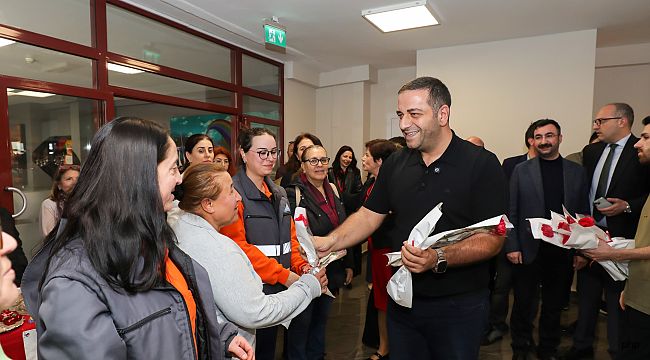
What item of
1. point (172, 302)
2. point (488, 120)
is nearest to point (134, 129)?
point (172, 302)

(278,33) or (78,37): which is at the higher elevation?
(278,33)

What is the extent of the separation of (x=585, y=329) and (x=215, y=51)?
5.12 m

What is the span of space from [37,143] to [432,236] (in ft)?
11.6

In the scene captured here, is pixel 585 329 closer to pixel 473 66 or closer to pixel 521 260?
pixel 521 260

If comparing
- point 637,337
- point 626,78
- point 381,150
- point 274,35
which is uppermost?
point 274,35

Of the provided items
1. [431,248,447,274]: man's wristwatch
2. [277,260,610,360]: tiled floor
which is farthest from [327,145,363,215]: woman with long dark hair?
[431,248,447,274]: man's wristwatch

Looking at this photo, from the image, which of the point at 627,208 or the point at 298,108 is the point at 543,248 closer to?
the point at 627,208

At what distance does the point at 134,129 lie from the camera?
1.02 metres

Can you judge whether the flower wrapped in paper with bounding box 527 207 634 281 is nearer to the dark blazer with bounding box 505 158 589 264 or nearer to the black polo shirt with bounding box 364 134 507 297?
the dark blazer with bounding box 505 158 589 264

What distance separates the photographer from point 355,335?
3.61 metres

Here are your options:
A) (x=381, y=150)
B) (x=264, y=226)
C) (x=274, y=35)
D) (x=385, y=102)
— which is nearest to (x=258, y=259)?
(x=264, y=226)

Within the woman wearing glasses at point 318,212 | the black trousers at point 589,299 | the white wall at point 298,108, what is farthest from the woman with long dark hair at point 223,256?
the white wall at point 298,108

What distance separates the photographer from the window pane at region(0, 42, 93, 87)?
10.6 feet

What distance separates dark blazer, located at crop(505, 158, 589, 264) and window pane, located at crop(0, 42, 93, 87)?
13.3 ft
